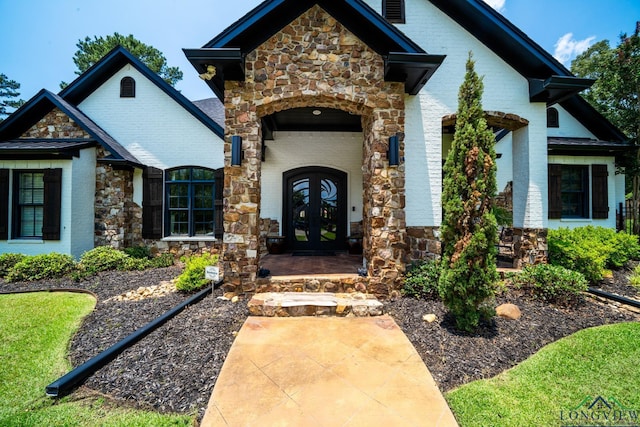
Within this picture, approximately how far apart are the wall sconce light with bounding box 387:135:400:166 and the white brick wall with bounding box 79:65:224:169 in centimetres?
515

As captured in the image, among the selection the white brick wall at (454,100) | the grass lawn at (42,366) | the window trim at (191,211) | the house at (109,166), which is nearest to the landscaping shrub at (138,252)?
the house at (109,166)

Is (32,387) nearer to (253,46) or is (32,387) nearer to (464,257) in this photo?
(464,257)

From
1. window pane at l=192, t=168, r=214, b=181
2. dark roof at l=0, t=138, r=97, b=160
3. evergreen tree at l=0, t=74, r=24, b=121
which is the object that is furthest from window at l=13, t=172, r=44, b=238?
evergreen tree at l=0, t=74, r=24, b=121

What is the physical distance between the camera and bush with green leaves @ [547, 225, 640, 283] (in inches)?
200

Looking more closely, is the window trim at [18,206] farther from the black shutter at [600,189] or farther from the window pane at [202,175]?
the black shutter at [600,189]

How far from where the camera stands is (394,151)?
14.6ft

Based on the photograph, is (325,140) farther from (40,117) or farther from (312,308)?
(40,117)

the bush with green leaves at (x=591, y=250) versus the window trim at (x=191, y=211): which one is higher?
the window trim at (x=191, y=211)

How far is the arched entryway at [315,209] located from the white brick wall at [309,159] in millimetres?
187

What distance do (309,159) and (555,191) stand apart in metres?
7.36

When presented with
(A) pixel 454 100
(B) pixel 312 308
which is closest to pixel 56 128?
(B) pixel 312 308

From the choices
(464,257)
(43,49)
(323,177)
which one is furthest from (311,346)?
(43,49)

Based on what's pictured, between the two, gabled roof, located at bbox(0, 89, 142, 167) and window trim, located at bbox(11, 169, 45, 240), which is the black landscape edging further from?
window trim, located at bbox(11, 169, 45, 240)

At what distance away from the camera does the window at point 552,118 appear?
8117 millimetres
